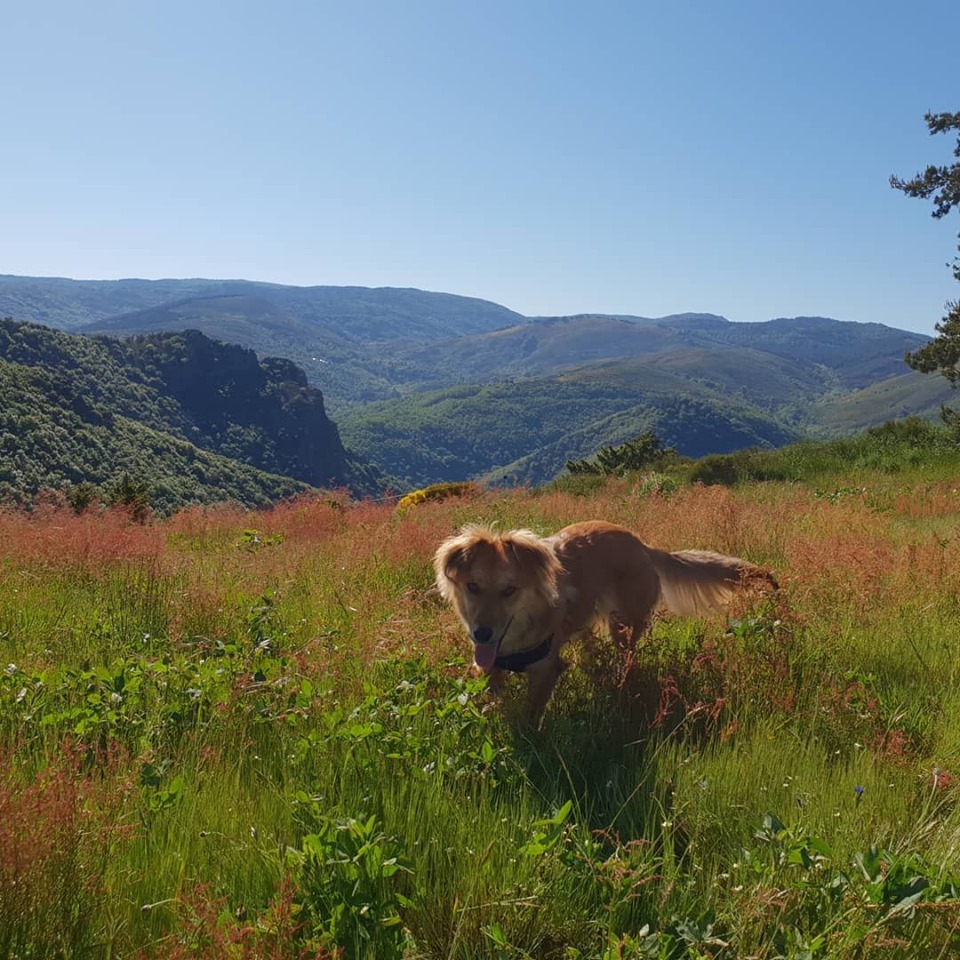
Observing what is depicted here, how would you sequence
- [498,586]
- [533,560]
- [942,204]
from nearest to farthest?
[498,586], [533,560], [942,204]

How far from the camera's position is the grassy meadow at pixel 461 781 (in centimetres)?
204

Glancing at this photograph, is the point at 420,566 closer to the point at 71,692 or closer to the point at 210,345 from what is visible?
the point at 71,692

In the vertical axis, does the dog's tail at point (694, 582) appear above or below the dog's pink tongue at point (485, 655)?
above

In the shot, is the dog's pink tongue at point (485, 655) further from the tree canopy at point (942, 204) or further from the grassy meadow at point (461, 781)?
the tree canopy at point (942, 204)

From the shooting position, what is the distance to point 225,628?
5.42 meters

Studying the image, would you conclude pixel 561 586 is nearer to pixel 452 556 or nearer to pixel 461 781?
pixel 452 556

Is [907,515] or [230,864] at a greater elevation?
[907,515]

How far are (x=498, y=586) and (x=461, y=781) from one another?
136 cm

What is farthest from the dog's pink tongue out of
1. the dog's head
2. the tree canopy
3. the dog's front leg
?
the tree canopy

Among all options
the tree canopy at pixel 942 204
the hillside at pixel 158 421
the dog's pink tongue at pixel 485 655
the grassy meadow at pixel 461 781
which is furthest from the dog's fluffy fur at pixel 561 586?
the tree canopy at pixel 942 204

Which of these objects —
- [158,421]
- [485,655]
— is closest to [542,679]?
[485,655]

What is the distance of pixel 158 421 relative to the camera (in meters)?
157

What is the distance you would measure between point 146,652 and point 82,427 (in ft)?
325

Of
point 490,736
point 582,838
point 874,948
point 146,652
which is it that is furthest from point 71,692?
point 874,948
